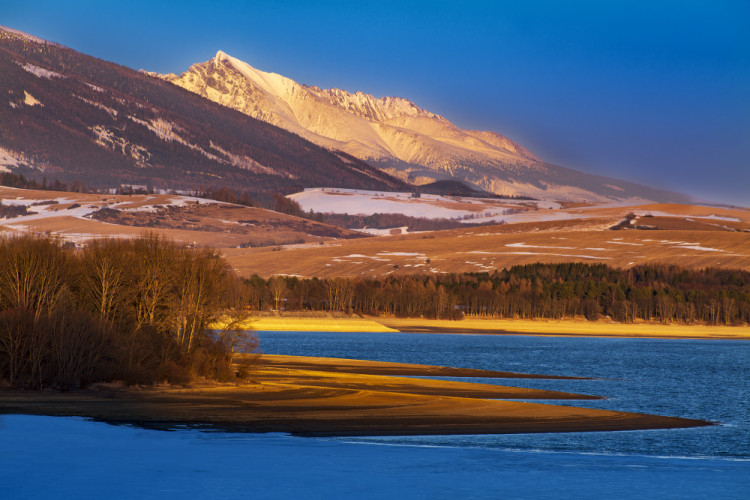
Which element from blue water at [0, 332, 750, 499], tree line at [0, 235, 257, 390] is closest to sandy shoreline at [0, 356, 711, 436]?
tree line at [0, 235, 257, 390]

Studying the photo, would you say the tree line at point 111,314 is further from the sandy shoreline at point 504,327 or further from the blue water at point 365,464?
the sandy shoreline at point 504,327

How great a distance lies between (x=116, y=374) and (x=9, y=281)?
8359mm

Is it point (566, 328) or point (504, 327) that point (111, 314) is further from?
point (566, 328)

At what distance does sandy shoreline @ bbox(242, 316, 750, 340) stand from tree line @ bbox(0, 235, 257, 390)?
85.0 metres

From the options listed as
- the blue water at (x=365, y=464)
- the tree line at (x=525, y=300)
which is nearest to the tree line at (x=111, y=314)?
the blue water at (x=365, y=464)

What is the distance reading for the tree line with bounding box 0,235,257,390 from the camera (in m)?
40.4

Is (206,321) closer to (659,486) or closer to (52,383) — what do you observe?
(52,383)

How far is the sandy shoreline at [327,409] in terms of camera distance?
110 ft

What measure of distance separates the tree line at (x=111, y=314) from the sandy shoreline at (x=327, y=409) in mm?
1546

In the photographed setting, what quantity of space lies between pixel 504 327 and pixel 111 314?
11243cm

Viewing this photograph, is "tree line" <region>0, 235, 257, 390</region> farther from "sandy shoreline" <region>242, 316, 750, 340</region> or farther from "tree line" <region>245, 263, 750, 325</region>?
"tree line" <region>245, 263, 750, 325</region>

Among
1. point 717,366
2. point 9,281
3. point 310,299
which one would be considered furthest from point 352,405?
point 310,299

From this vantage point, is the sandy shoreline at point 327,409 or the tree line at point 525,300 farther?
the tree line at point 525,300

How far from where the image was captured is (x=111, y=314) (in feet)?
157
